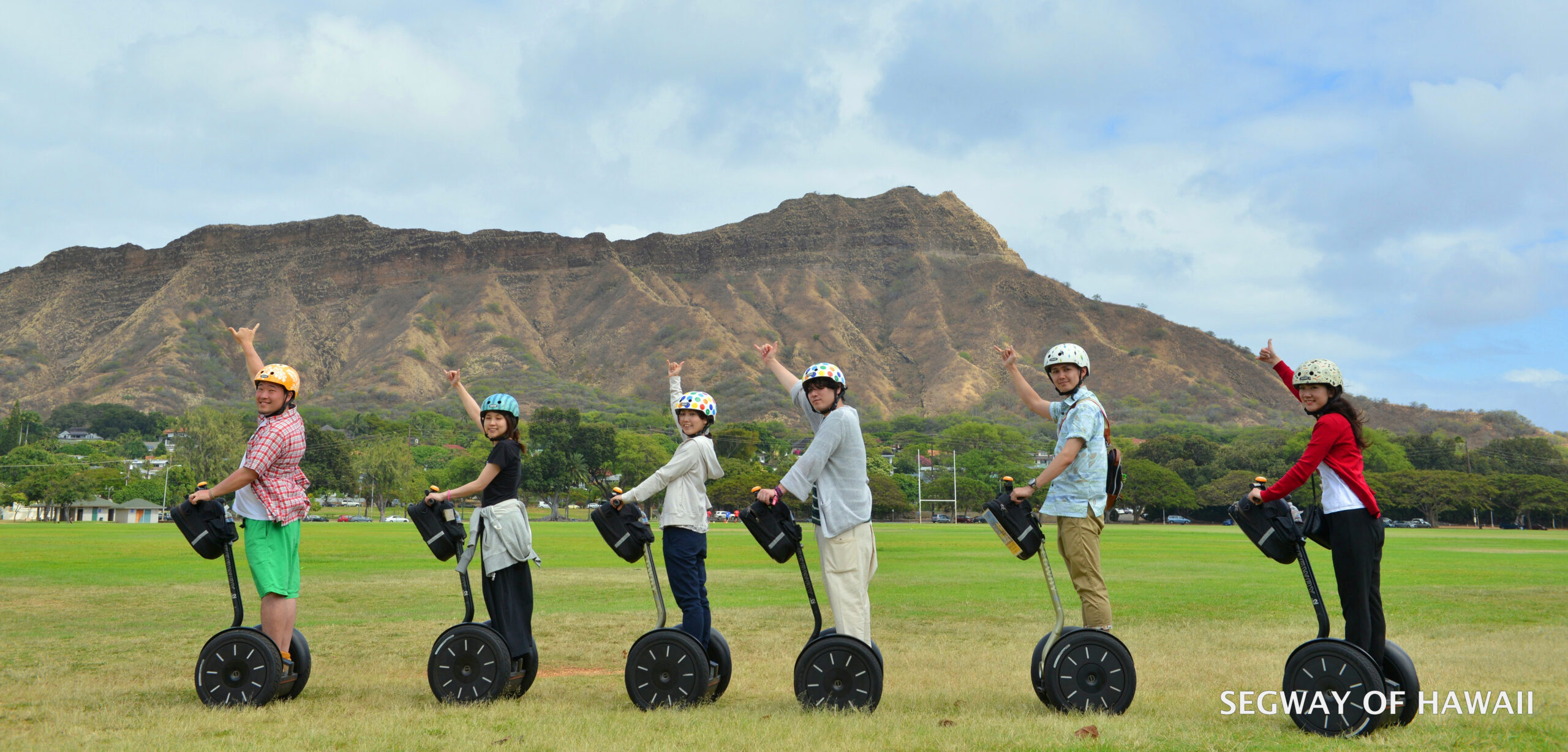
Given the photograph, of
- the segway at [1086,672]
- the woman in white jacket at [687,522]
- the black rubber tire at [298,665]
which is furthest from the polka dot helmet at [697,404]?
the black rubber tire at [298,665]

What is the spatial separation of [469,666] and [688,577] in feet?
5.63

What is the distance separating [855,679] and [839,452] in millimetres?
1576

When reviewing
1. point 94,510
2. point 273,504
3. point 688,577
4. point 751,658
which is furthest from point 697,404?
point 94,510

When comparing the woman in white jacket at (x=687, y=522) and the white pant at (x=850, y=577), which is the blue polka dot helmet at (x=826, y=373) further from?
the white pant at (x=850, y=577)

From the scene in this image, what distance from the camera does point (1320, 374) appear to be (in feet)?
22.9

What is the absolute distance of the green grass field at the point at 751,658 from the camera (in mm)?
6285

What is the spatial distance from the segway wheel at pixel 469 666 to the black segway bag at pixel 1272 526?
5187 mm

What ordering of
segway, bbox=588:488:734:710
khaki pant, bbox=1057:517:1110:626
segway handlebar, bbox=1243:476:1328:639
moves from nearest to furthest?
segway handlebar, bbox=1243:476:1328:639 < segway, bbox=588:488:734:710 < khaki pant, bbox=1057:517:1110:626

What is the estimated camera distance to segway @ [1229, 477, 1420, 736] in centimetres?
632

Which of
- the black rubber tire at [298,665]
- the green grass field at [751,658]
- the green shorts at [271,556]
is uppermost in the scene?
the green shorts at [271,556]

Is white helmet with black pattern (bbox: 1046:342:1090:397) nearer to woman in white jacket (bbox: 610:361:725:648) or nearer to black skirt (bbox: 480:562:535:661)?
woman in white jacket (bbox: 610:361:725:648)

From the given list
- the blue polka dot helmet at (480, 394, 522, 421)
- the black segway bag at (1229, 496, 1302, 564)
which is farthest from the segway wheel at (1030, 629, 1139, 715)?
the blue polka dot helmet at (480, 394, 522, 421)

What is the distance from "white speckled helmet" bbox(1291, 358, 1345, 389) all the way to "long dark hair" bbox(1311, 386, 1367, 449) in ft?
0.18

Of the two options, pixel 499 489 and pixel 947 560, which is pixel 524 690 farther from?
pixel 947 560
